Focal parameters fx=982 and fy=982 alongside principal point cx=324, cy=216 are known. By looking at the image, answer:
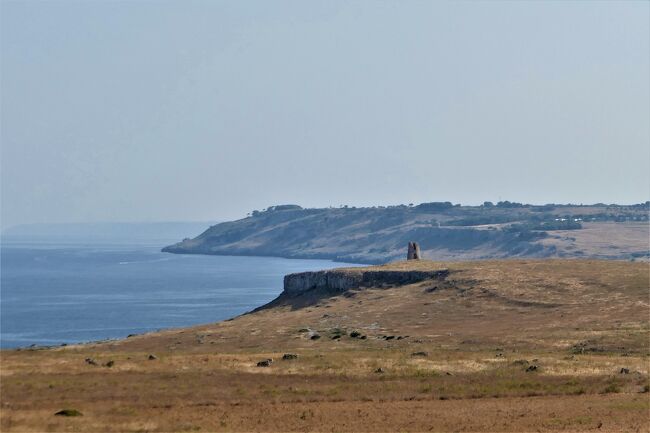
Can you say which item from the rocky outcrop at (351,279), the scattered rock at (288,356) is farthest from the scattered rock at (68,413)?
the rocky outcrop at (351,279)

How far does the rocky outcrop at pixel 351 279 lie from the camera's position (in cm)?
9744

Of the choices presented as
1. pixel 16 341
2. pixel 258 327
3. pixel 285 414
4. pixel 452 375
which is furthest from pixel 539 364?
pixel 16 341

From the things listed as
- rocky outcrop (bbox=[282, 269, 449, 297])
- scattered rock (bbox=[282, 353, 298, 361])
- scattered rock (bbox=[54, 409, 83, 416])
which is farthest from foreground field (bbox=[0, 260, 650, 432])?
rocky outcrop (bbox=[282, 269, 449, 297])

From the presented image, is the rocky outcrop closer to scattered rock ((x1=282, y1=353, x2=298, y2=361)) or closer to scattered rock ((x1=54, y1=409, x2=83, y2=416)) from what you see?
scattered rock ((x1=282, y1=353, x2=298, y2=361))

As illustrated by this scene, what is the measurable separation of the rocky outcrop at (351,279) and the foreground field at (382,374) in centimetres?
1188

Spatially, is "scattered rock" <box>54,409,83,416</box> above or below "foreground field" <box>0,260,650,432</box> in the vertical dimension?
above

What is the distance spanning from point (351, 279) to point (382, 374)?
1963 inches

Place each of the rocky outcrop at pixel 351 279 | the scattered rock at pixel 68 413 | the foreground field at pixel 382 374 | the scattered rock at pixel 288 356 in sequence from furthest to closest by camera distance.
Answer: the rocky outcrop at pixel 351 279 → the scattered rock at pixel 288 356 → the foreground field at pixel 382 374 → the scattered rock at pixel 68 413

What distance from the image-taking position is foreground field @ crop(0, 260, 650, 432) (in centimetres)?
3875

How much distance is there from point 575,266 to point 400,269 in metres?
17.5

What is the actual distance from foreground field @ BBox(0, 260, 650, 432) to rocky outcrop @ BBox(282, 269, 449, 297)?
39.0 ft

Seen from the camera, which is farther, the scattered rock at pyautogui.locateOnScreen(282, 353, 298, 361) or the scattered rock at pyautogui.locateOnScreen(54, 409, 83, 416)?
the scattered rock at pyautogui.locateOnScreen(282, 353, 298, 361)

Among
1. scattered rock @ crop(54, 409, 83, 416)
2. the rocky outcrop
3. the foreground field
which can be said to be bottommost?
the foreground field

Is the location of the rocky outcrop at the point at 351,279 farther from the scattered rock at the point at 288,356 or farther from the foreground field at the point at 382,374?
the scattered rock at the point at 288,356
